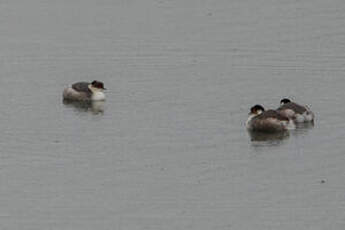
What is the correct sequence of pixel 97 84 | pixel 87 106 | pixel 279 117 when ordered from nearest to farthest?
pixel 279 117 → pixel 87 106 → pixel 97 84

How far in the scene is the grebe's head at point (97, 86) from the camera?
1158 inches

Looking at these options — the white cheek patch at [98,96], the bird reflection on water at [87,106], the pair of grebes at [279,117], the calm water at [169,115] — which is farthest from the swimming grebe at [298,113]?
the white cheek patch at [98,96]

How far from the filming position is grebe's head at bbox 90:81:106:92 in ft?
96.5

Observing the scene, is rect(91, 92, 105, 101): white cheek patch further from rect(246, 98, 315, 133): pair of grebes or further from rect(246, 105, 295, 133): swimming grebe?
rect(246, 105, 295, 133): swimming grebe

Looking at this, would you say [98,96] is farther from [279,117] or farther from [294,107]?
[279,117]

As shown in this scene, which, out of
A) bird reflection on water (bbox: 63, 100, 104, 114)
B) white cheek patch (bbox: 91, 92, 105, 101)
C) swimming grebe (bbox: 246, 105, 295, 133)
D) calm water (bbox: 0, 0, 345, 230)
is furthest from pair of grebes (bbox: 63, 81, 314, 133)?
white cheek patch (bbox: 91, 92, 105, 101)

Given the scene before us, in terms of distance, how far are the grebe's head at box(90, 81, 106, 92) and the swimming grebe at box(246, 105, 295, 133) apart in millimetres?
4230

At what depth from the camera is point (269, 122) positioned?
86.1 feet

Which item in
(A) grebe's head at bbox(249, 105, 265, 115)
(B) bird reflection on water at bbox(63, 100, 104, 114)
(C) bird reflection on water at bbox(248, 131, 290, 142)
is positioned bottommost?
(C) bird reflection on water at bbox(248, 131, 290, 142)

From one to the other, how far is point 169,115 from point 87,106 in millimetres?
2846

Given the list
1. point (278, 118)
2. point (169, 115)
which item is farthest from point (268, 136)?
point (169, 115)

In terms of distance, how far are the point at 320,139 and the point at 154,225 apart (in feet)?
20.4

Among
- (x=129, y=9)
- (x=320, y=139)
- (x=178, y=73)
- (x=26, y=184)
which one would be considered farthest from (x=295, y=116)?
(x=129, y=9)

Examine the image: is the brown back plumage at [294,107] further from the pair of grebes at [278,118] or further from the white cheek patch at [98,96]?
the white cheek patch at [98,96]
